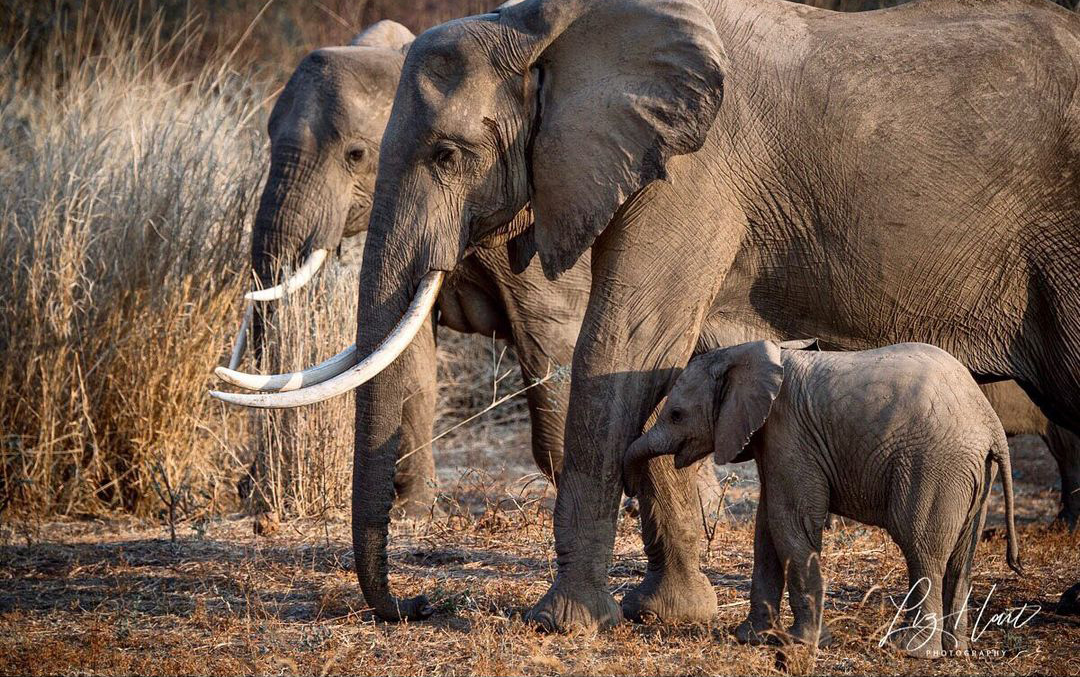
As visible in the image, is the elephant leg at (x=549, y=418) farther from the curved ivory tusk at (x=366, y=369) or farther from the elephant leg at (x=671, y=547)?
the curved ivory tusk at (x=366, y=369)

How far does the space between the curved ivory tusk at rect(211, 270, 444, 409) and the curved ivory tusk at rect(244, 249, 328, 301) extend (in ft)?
7.15

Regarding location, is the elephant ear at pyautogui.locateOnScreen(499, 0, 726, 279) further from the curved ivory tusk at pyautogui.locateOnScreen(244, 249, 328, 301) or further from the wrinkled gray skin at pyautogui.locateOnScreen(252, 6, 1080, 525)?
the curved ivory tusk at pyautogui.locateOnScreen(244, 249, 328, 301)

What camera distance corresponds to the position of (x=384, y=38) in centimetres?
865

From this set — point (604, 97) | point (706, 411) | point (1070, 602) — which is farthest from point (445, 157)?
point (1070, 602)

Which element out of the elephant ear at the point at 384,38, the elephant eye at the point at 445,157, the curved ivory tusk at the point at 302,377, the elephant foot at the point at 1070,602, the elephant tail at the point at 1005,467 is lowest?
the elephant foot at the point at 1070,602

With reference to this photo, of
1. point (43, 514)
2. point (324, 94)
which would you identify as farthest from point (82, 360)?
point (324, 94)

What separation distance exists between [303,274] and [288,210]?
403 millimetres

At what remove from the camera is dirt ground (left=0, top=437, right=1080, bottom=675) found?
14.9ft

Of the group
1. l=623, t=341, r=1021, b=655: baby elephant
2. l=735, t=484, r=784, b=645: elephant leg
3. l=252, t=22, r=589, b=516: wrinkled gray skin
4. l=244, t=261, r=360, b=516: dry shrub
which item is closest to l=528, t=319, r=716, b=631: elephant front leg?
l=623, t=341, r=1021, b=655: baby elephant

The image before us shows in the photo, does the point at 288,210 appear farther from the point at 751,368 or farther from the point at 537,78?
the point at 751,368

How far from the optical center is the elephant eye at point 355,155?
25.9 ft

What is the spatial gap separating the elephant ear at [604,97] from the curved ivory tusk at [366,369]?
453 mm

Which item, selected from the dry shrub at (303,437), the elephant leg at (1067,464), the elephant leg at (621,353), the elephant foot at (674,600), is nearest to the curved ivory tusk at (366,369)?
the elephant leg at (621,353)

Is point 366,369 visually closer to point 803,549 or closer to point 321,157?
point 803,549
